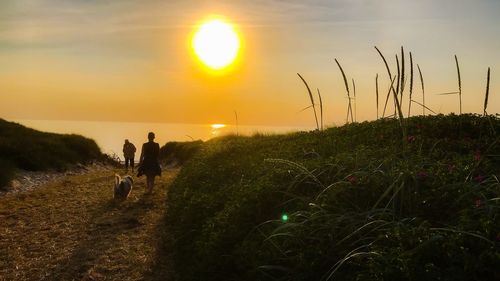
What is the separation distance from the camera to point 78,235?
11992 mm

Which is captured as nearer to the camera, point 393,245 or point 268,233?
point 393,245

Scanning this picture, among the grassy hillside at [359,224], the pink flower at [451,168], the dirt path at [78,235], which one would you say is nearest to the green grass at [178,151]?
the dirt path at [78,235]

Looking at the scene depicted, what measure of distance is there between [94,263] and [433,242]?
282 inches

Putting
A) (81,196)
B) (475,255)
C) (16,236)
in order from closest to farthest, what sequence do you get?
(475,255) < (16,236) < (81,196)

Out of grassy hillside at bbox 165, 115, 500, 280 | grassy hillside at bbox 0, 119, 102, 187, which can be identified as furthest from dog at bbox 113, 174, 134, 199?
grassy hillside at bbox 165, 115, 500, 280

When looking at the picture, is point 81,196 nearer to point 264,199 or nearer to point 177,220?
point 177,220

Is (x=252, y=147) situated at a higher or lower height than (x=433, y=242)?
higher

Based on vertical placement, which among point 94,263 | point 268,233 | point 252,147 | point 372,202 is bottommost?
point 94,263

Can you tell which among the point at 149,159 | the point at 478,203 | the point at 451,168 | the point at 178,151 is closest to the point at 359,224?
the point at 478,203

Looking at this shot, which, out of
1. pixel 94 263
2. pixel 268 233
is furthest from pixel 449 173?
pixel 94 263

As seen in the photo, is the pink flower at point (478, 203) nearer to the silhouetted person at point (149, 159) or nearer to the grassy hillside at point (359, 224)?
the grassy hillside at point (359, 224)

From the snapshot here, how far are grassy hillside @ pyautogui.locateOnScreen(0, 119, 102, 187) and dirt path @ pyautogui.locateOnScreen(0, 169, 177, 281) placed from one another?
4.68m

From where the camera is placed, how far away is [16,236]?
1197 cm

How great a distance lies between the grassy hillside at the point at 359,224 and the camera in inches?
184
